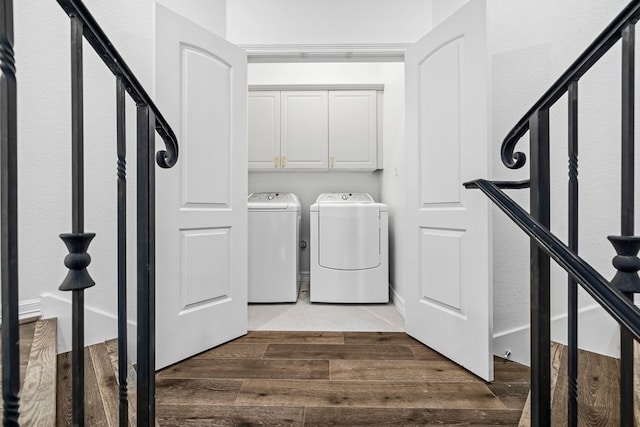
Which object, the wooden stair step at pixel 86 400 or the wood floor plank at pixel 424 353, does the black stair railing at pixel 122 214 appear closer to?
the wooden stair step at pixel 86 400

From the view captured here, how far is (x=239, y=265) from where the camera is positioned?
2.11m

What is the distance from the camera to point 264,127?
354 centimetres

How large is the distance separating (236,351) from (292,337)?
1.21ft

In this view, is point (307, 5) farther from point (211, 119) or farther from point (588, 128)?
point (588, 128)

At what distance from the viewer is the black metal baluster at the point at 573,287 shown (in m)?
0.76

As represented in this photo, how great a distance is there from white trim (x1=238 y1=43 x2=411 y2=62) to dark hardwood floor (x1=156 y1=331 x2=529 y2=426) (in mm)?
1960

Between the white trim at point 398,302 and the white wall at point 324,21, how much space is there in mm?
1963

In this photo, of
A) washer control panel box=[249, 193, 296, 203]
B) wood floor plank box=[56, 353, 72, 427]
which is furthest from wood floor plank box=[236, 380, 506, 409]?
washer control panel box=[249, 193, 296, 203]

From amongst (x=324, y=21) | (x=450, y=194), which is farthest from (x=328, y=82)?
(x=450, y=194)

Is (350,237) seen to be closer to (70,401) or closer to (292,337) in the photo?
(292,337)

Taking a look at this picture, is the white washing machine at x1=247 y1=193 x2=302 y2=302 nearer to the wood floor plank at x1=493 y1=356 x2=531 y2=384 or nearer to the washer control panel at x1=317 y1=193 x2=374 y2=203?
the washer control panel at x1=317 y1=193 x2=374 y2=203

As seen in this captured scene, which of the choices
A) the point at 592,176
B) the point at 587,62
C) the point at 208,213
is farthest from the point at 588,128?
the point at 208,213

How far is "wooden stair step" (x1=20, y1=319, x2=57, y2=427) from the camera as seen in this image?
3.10 ft

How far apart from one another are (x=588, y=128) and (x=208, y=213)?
1956 millimetres
